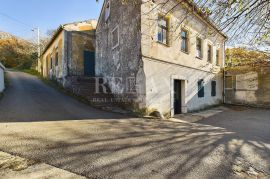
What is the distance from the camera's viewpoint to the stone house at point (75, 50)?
1376 centimetres

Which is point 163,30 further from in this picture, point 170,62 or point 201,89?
point 201,89

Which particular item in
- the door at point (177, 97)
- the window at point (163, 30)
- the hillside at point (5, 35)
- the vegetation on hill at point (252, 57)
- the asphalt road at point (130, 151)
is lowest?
the asphalt road at point (130, 151)

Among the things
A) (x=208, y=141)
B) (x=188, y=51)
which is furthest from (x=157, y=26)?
(x=208, y=141)

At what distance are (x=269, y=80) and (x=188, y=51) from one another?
27.7 ft

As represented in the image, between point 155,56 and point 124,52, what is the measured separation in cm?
197

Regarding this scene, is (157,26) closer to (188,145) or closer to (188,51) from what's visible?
(188,51)

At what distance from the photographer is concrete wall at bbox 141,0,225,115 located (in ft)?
27.9

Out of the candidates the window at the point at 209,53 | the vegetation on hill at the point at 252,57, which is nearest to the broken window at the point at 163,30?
the vegetation on hill at the point at 252,57

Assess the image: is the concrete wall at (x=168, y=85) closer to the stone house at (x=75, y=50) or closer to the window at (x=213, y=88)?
the window at (x=213, y=88)

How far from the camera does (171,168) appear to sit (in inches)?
126

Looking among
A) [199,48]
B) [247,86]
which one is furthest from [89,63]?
[247,86]

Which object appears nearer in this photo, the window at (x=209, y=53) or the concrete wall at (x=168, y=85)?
the concrete wall at (x=168, y=85)

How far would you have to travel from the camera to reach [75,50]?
1416 cm

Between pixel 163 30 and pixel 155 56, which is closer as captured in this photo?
pixel 155 56
